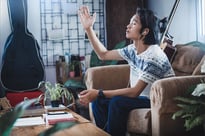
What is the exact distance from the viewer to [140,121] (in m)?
2.36

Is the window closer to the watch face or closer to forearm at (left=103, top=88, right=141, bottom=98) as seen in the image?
forearm at (left=103, top=88, right=141, bottom=98)

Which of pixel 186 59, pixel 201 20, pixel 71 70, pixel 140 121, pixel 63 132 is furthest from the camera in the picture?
pixel 71 70

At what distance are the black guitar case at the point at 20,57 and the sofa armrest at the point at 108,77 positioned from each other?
2.82 ft

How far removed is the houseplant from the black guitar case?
189 centimetres

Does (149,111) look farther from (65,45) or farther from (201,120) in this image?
(65,45)

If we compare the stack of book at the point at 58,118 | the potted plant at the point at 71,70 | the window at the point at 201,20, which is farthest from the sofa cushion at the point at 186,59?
the potted plant at the point at 71,70

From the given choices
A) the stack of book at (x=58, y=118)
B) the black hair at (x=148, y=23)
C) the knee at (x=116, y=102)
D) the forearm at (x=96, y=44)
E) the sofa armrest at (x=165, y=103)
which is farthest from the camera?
the forearm at (x=96, y=44)

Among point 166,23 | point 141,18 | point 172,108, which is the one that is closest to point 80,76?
point 166,23

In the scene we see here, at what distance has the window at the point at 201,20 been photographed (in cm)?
335

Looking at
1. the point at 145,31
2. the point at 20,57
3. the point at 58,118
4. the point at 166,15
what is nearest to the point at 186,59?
the point at 145,31

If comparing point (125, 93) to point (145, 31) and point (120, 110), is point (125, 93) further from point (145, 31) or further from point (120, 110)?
point (145, 31)

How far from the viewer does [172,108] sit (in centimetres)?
229

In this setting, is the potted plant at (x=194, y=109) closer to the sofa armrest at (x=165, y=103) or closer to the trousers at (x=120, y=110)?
the sofa armrest at (x=165, y=103)

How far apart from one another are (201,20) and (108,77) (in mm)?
1107
